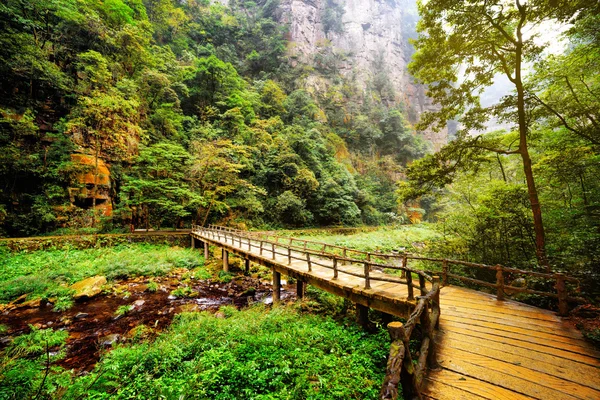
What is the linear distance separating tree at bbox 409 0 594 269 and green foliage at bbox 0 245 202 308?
55.9 feet

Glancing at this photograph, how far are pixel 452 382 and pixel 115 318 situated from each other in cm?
1098

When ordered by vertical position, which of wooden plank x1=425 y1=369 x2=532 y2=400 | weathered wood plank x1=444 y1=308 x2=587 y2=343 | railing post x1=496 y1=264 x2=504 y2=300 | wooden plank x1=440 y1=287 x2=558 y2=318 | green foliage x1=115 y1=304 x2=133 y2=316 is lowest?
green foliage x1=115 y1=304 x2=133 y2=316

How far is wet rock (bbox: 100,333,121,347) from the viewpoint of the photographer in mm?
7066

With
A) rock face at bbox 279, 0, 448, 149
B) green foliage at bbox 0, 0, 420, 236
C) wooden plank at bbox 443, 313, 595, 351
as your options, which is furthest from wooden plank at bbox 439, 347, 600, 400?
rock face at bbox 279, 0, 448, 149

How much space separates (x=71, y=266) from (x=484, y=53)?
73.2 ft

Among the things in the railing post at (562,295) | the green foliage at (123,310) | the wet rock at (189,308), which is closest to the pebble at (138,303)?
the green foliage at (123,310)

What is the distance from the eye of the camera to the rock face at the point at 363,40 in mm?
48188

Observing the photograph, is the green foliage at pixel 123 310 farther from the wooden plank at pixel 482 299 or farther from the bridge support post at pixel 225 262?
the wooden plank at pixel 482 299

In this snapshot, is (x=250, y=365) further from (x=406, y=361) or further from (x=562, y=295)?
(x=562, y=295)

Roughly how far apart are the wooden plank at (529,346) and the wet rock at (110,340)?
9.27m

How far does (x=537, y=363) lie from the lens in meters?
3.37

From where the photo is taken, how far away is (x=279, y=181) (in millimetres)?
28375

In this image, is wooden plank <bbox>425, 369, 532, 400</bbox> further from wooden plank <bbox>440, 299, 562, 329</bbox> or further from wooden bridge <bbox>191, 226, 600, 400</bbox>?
wooden plank <bbox>440, 299, 562, 329</bbox>

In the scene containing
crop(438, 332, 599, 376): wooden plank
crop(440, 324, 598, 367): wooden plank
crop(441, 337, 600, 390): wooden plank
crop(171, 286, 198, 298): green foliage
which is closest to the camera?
crop(441, 337, 600, 390): wooden plank
